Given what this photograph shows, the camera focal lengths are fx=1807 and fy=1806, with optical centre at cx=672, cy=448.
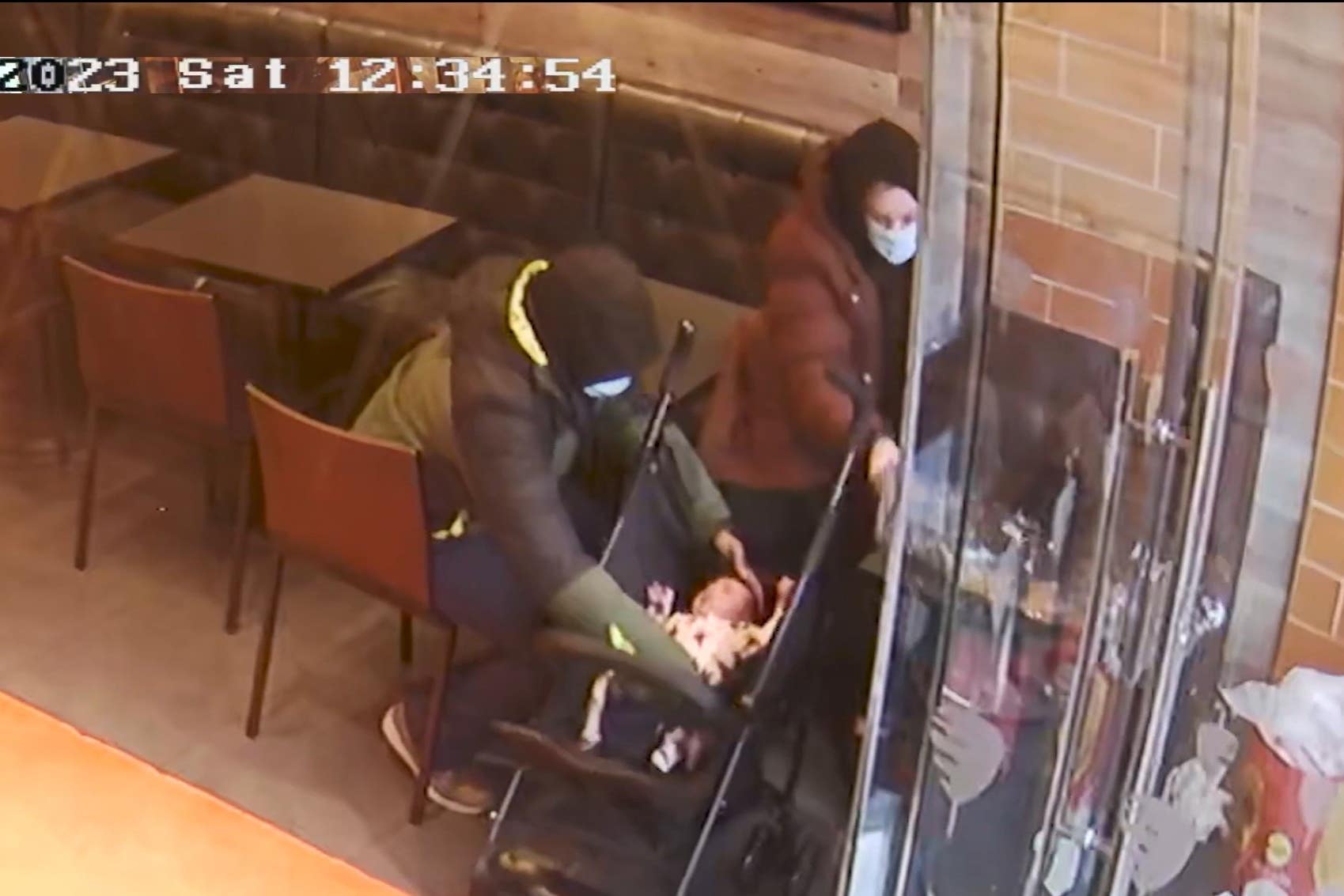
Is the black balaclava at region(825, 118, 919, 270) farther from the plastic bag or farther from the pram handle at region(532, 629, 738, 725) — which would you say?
the plastic bag

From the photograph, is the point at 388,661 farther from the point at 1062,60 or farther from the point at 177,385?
the point at 1062,60

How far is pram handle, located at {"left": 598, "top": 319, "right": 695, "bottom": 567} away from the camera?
3.13 feet

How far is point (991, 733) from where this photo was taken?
1060mm

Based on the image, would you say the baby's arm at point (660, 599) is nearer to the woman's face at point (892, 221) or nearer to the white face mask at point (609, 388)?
the white face mask at point (609, 388)

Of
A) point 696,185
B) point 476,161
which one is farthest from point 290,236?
point 696,185

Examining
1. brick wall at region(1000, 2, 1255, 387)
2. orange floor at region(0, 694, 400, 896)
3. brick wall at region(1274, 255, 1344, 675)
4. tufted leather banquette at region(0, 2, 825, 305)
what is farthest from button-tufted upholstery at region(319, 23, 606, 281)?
brick wall at region(1274, 255, 1344, 675)

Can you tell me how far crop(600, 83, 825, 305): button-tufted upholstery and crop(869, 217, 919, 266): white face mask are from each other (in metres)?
0.05

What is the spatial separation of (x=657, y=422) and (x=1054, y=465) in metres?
0.22

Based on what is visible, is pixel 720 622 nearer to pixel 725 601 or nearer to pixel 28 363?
pixel 725 601

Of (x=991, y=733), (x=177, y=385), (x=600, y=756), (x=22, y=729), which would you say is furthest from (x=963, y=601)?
(x=22, y=729)

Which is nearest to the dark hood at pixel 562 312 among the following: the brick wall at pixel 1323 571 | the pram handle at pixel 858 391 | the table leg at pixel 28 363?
the pram handle at pixel 858 391

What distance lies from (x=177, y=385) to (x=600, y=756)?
0.33 m

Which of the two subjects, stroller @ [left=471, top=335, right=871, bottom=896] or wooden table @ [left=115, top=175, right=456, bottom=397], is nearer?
wooden table @ [left=115, top=175, right=456, bottom=397]

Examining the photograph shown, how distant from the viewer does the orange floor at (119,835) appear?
1.12 meters
